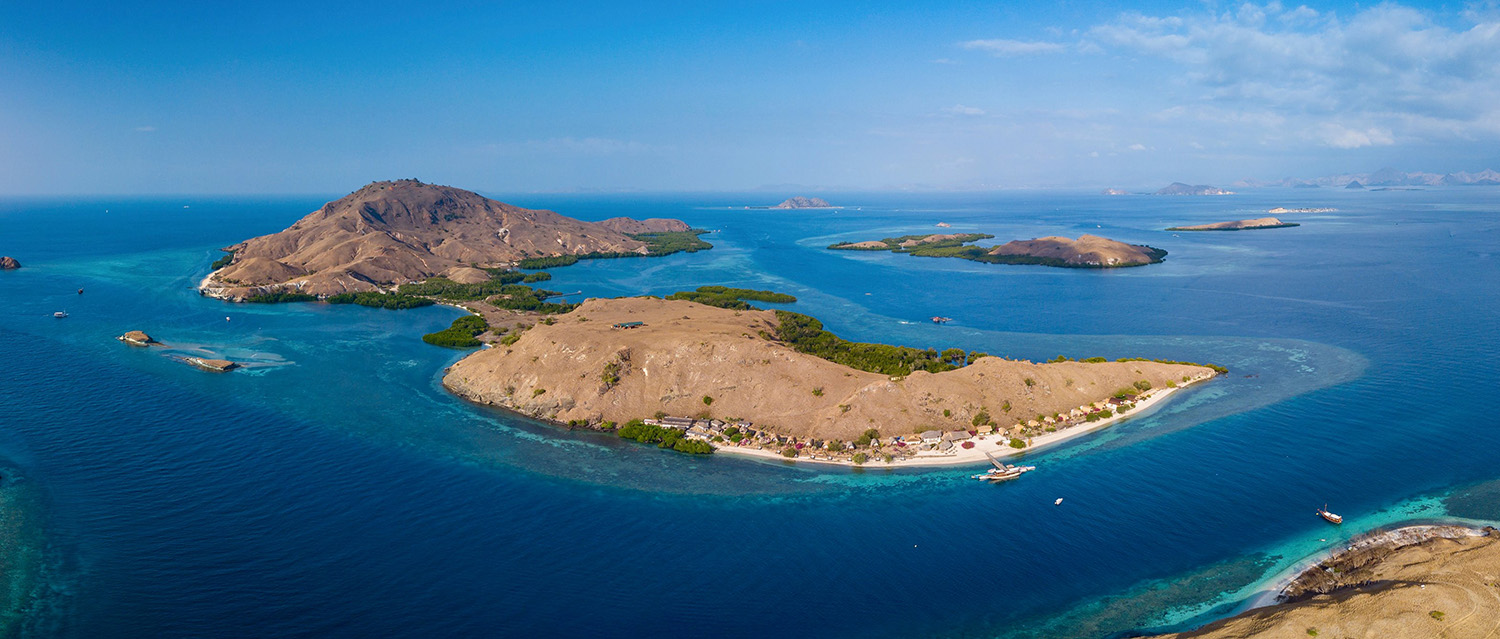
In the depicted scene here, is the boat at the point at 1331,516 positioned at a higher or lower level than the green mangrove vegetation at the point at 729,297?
lower

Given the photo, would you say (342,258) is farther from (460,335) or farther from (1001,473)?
(1001,473)

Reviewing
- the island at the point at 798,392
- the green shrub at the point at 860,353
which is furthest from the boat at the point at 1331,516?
the green shrub at the point at 860,353

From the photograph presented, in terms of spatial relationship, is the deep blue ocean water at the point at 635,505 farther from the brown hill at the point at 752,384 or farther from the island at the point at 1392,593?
the brown hill at the point at 752,384

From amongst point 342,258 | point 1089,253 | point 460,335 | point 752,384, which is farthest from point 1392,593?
point 342,258

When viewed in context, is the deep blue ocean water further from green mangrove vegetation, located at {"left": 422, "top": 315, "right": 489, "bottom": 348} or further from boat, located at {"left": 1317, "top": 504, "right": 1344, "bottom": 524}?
green mangrove vegetation, located at {"left": 422, "top": 315, "right": 489, "bottom": 348}

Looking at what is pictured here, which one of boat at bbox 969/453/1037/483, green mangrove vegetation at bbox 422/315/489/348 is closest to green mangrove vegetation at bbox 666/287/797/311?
green mangrove vegetation at bbox 422/315/489/348

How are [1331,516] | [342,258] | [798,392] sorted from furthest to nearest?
[342,258], [798,392], [1331,516]

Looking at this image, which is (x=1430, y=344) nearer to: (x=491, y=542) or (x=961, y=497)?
(x=961, y=497)
